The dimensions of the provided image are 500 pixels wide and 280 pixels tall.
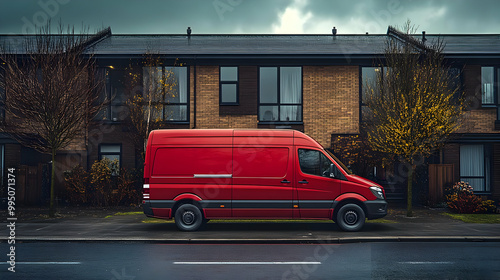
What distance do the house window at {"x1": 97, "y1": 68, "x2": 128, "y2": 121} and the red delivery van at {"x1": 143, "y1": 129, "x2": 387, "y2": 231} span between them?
8.70 m

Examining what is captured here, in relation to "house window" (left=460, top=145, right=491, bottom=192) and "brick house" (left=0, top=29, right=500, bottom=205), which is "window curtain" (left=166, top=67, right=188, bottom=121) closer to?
"brick house" (left=0, top=29, right=500, bottom=205)

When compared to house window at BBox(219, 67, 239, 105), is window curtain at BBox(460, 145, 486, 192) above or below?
below

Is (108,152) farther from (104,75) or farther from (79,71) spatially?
(79,71)

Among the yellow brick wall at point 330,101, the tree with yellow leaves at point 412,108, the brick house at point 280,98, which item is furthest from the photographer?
the yellow brick wall at point 330,101

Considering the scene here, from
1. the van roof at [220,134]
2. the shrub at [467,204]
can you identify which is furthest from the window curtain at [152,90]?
the shrub at [467,204]

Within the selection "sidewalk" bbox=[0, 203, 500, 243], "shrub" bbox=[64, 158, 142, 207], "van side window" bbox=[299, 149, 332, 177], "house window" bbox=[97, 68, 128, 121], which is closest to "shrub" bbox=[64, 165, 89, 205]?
"shrub" bbox=[64, 158, 142, 207]

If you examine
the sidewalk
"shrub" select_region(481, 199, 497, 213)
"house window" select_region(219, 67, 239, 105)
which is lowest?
the sidewalk

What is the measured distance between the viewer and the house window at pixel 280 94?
22094 millimetres

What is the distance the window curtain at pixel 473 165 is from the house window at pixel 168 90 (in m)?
12.5

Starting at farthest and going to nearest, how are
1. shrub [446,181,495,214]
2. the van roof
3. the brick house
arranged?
the brick house, shrub [446,181,495,214], the van roof

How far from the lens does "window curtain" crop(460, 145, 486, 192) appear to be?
22000 mm

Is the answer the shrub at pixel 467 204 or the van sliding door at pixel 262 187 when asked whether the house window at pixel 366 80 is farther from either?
the van sliding door at pixel 262 187

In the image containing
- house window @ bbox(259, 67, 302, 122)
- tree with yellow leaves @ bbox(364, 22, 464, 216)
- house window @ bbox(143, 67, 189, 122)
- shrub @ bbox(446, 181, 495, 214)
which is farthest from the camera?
house window @ bbox(259, 67, 302, 122)

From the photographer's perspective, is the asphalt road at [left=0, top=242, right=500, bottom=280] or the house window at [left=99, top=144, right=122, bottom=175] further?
the house window at [left=99, top=144, right=122, bottom=175]
